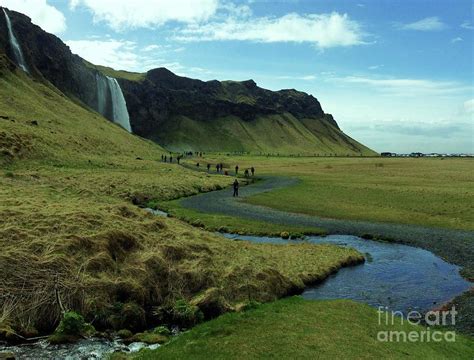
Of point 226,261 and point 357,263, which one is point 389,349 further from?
point 357,263

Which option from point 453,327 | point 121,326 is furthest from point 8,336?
point 453,327

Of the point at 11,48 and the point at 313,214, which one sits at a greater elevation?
the point at 11,48

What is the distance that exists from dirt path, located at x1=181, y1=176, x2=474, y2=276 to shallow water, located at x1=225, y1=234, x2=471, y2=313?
226cm

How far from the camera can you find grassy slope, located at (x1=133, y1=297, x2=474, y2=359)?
17.1 metres

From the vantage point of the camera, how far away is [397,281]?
31.6m

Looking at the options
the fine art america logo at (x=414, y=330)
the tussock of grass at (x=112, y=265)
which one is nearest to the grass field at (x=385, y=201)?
the tussock of grass at (x=112, y=265)

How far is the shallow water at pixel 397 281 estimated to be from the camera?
27641mm

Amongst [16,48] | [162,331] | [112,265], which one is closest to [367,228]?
[112,265]

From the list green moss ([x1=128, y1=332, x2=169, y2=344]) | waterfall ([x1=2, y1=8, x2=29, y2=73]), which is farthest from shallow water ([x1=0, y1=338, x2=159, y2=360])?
waterfall ([x1=2, y1=8, x2=29, y2=73])

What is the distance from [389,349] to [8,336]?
56.3 ft

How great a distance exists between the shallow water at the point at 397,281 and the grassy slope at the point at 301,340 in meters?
5.62

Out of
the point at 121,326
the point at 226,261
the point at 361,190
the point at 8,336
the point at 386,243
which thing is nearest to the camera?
the point at 8,336

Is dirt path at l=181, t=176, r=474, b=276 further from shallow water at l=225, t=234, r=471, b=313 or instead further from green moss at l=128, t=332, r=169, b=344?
green moss at l=128, t=332, r=169, b=344

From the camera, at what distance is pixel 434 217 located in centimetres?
5434
